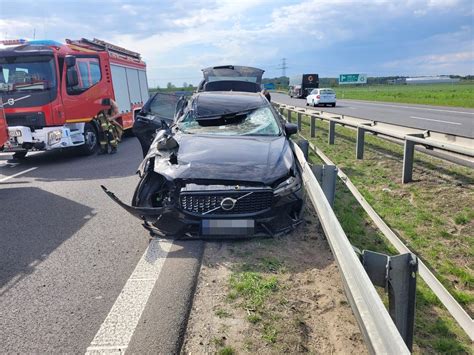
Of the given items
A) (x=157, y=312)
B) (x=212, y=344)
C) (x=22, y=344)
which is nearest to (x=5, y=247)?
(x=22, y=344)

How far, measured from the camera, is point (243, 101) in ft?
22.5

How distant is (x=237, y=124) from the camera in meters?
6.28

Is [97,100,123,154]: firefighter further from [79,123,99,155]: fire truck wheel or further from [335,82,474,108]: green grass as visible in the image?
[335,82,474,108]: green grass

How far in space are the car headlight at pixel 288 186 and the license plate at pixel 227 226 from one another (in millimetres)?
436

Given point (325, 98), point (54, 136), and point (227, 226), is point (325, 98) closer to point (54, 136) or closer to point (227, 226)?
point (54, 136)

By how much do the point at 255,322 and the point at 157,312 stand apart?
777 millimetres

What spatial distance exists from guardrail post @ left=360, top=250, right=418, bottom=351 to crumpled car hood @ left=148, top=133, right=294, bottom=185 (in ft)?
6.94

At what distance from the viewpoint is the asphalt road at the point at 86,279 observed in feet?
9.50

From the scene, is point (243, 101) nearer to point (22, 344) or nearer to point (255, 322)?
point (255, 322)

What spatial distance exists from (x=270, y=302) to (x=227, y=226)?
120 centimetres

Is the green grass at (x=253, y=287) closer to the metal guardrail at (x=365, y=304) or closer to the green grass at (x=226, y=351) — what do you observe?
the green grass at (x=226, y=351)

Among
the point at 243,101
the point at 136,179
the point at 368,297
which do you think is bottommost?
the point at 136,179

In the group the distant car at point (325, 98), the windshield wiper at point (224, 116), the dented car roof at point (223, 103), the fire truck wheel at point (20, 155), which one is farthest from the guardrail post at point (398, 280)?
the distant car at point (325, 98)

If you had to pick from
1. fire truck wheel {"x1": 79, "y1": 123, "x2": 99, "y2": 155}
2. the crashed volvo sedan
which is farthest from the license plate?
fire truck wheel {"x1": 79, "y1": 123, "x2": 99, "y2": 155}
